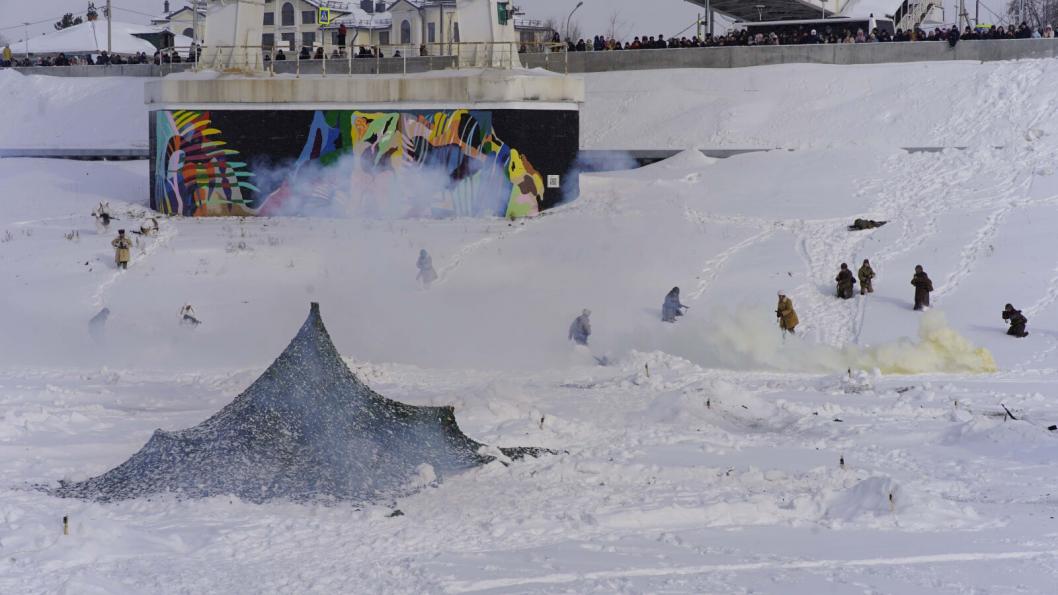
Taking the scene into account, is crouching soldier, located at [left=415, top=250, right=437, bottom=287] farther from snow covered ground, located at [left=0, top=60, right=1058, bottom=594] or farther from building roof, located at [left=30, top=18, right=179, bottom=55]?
building roof, located at [left=30, top=18, right=179, bottom=55]

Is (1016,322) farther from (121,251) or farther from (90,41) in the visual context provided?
(90,41)

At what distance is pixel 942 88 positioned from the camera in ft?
120

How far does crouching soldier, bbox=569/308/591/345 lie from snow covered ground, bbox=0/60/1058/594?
29 cm

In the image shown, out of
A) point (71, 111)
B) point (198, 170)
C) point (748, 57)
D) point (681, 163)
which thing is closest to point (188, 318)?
point (198, 170)

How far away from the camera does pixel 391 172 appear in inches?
1280

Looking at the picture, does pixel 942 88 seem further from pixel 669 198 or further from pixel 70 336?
pixel 70 336

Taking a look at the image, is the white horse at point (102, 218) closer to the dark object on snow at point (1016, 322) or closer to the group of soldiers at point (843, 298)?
the group of soldiers at point (843, 298)

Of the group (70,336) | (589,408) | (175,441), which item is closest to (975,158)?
(589,408)

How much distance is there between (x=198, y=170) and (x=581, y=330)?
14.1 metres

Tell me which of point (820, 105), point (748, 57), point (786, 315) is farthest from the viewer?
point (748, 57)

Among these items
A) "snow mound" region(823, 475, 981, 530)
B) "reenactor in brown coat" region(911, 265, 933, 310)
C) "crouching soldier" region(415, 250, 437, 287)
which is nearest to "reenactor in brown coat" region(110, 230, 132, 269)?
"crouching soldier" region(415, 250, 437, 287)

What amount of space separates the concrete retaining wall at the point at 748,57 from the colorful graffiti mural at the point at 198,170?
5.64 m

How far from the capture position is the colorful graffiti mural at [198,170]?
3350 centimetres

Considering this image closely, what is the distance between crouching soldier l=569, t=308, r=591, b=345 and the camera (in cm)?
2348
